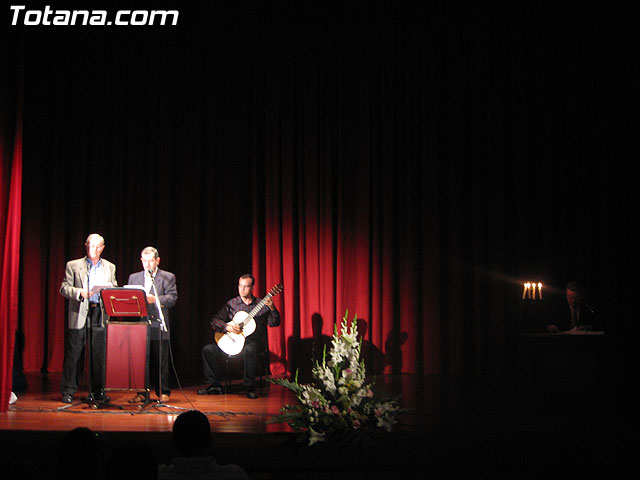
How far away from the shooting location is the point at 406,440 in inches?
158

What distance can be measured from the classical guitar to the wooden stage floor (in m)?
1.14

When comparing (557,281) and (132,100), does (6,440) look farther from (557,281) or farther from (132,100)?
(557,281)

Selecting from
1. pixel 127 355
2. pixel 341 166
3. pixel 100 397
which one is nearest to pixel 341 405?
pixel 127 355

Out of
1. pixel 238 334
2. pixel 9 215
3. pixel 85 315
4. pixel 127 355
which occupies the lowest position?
pixel 127 355

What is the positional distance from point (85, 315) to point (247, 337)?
172cm

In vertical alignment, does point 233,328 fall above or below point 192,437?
above

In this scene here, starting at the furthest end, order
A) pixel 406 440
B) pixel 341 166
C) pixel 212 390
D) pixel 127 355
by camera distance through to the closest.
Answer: pixel 341 166
pixel 212 390
pixel 127 355
pixel 406 440

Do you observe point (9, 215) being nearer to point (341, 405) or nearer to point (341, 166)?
point (341, 405)

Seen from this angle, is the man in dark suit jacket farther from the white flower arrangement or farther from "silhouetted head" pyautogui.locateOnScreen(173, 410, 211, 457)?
"silhouetted head" pyautogui.locateOnScreen(173, 410, 211, 457)

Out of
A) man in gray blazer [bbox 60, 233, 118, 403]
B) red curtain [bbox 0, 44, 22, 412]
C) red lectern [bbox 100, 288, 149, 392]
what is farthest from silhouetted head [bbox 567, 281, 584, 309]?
red curtain [bbox 0, 44, 22, 412]

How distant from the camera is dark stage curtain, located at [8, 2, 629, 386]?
800cm

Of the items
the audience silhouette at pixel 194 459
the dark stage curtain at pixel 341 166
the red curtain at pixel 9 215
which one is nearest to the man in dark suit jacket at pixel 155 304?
the red curtain at pixel 9 215

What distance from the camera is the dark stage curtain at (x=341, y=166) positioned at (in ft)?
26.2

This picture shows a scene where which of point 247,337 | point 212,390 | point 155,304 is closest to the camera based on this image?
point 155,304
